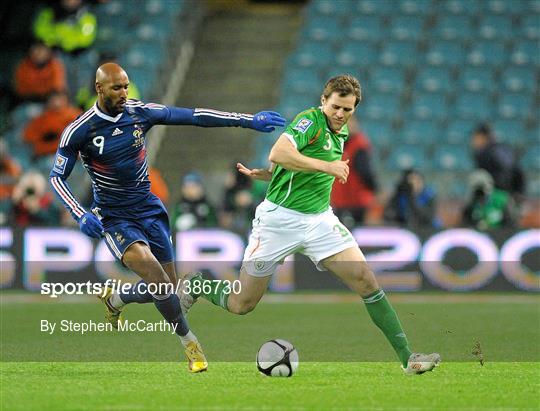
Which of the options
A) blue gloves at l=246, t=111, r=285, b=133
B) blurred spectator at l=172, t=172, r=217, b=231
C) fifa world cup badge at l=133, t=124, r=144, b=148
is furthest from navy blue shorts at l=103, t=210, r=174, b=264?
blurred spectator at l=172, t=172, r=217, b=231

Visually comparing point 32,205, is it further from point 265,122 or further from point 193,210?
point 265,122

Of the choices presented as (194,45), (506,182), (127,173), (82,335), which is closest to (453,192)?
(506,182)

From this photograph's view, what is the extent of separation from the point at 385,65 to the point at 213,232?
19.2 ft

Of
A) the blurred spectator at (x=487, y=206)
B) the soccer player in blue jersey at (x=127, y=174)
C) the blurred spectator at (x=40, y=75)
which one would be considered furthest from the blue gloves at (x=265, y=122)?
the blurred spectator at (x=40, y=75)

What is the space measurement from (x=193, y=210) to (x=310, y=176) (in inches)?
313

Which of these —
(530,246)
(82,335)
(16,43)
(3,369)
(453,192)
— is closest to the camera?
(3,369)

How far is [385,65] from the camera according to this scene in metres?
20.4

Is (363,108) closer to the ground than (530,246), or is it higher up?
higher up

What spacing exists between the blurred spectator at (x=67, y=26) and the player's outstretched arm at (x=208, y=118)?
10542 millimetres

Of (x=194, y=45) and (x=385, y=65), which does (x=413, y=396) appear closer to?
(x=385, y=65)

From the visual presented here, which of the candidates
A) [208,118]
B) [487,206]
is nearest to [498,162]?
[487,206]

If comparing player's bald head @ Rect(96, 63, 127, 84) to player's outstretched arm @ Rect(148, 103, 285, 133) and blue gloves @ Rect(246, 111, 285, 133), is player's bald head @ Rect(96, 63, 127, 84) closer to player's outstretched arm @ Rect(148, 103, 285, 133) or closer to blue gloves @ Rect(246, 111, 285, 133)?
player's outstretched arm @ Rect(148, 103, 285, 133)

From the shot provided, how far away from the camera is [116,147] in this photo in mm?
8328

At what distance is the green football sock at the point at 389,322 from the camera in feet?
26.4
